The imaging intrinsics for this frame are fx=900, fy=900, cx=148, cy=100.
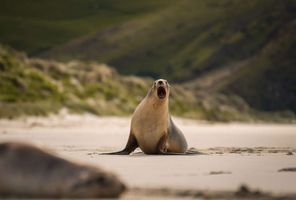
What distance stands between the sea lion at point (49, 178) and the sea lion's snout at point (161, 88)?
352 inches

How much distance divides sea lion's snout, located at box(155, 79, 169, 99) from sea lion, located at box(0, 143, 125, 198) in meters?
8.95

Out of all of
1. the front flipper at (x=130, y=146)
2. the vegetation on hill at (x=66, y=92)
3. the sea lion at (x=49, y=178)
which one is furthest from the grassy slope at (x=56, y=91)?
the sea lion at (x=49, y=178)

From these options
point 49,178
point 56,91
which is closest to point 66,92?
point 56,91

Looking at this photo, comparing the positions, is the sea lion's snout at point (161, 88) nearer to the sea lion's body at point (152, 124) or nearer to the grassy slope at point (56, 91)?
the sea lion's body at point (152, 124)

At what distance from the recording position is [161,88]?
20.7m

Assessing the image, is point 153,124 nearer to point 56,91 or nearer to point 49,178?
point 49,178

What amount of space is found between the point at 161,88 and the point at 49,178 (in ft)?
31.3

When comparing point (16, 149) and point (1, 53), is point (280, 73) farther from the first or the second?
point (16, 149)

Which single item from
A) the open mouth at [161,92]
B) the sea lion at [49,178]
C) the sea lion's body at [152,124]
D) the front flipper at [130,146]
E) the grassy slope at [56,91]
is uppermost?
the grassy slope at [56,91]

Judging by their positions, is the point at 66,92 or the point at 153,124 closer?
the point at 153,124

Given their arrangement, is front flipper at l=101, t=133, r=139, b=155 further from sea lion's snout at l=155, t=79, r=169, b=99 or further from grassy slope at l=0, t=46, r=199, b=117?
grassy slope at l=0, t=46, r=199, b=117

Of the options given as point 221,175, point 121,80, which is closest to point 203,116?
point 121,80

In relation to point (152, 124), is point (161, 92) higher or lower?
higher

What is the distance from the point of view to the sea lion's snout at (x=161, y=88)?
67.5 ft
